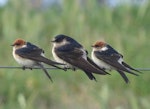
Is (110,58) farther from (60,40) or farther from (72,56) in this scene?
(60,40)

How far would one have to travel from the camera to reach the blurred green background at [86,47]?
697 centimetres

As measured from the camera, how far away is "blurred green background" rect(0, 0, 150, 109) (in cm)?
697

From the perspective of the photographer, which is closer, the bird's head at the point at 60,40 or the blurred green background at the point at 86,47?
the bird's head at the point at 60,40

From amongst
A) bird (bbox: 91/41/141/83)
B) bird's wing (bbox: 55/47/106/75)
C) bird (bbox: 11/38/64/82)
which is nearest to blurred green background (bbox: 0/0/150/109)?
bird (bbox: 11/38/64/82)

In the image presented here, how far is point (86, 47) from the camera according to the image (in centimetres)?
777

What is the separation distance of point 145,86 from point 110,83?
1.12 ft

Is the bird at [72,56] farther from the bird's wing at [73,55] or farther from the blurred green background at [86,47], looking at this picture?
the blurred green background at [86,47]

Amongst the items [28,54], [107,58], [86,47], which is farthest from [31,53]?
[86,47]

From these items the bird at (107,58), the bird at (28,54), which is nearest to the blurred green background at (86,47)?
the bird at (28,54)

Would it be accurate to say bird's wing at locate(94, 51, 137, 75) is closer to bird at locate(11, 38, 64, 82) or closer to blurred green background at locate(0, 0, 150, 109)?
bird at locate(11, 38, 64, 82)

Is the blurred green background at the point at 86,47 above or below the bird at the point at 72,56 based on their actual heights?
below

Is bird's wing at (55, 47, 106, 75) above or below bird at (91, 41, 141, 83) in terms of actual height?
above

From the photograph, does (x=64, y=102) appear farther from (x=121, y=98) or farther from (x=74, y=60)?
(x=74, y=60)

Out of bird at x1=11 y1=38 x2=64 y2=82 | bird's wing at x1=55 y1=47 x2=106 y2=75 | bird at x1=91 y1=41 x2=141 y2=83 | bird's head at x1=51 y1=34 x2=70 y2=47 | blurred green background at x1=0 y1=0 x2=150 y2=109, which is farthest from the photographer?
blurred green background at x1=0 y1=0 x2=150 y2=109
